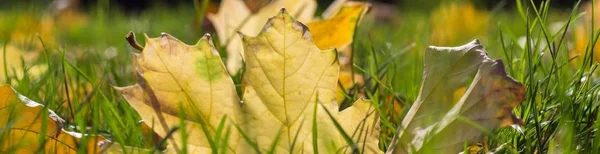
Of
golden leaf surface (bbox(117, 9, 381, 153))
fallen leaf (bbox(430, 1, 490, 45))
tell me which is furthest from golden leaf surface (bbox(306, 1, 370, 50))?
fallen leaf (bbox(430, 1, 490, 45))

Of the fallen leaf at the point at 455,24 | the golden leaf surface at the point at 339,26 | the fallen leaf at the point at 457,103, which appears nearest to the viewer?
the fallen leaf at the point at 457,103

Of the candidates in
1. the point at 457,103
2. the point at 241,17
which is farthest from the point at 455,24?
the point at 457,103

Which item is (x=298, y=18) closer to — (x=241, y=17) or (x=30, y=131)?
(x=241, y=17)

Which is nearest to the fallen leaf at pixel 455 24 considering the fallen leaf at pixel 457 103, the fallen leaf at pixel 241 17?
the fallen leaf at pixel 241 17

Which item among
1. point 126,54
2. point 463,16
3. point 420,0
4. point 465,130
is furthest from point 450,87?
point 420,0

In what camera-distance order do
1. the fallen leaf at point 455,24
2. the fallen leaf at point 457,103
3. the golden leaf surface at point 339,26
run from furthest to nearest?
1. the fallen leaf at point 455,24
2. the golden leaf surface at point 339,26
3. the fallen leaf at point 457,103

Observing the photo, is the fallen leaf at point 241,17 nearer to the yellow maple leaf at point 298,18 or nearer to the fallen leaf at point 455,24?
the yellow maple leaf at point 298,18
